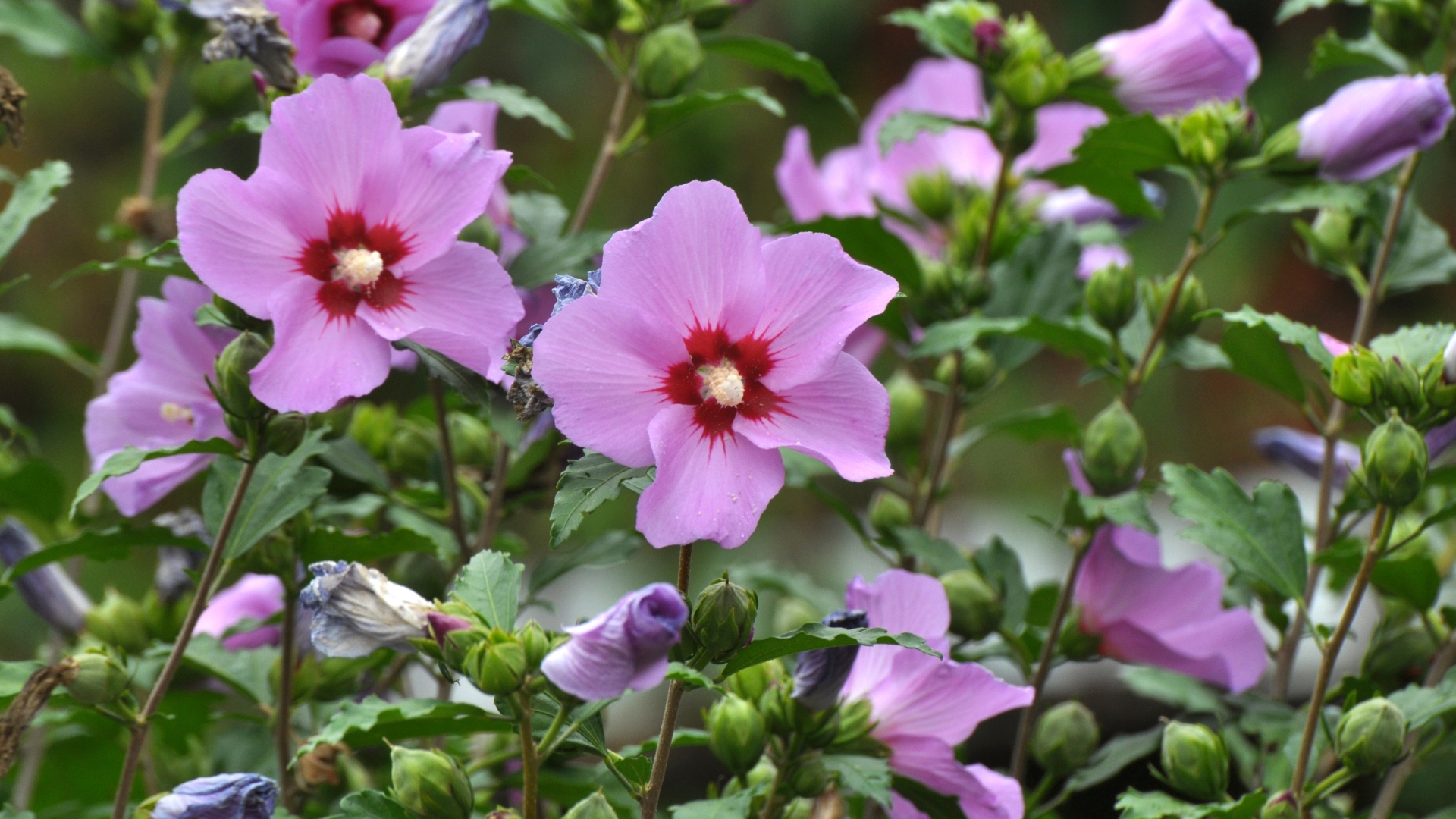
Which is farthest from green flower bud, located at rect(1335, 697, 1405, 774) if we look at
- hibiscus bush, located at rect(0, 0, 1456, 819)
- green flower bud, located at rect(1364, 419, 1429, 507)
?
green flower bud, located at rect(1364, 419, 1429, 507)

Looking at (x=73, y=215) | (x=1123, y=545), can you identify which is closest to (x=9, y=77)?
(x=1123, y=545)

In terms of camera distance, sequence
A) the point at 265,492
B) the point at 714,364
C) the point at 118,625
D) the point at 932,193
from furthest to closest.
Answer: the point at 932,193, the point at 118,625, the point at 265,492, the point at 714,364

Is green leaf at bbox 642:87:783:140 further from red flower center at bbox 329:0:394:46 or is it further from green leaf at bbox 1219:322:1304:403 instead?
green leaf at bbox 1219:322:1304:403

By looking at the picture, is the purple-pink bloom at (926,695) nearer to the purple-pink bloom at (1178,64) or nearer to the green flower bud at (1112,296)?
the green flower bud at (1112,296)

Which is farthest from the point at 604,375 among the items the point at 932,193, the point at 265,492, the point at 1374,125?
the point at 932,193

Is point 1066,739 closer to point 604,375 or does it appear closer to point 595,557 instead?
point 595,557

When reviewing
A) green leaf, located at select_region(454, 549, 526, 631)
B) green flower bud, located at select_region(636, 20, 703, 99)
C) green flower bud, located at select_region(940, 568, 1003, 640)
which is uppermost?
green flower bud, located at select_region(636, 20, 703, 99)
